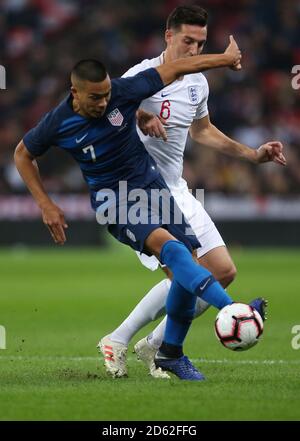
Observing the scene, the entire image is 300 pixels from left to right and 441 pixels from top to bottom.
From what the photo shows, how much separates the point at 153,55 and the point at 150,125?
17.3 meters

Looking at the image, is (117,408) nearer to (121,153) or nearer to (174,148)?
(121,153)

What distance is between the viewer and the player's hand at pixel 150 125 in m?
6.48

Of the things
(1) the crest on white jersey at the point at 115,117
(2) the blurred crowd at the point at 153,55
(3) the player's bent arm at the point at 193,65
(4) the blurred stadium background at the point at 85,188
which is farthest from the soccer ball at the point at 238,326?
(2) the blurred crowd at the point at 153,55

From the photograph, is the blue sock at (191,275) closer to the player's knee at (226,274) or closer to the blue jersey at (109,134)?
the blue jersey at (109,134)

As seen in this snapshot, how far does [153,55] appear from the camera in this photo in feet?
77.2

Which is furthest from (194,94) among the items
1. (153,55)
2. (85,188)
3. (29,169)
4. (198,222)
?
(153,55)

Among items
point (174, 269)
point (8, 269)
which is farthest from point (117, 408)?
point (8, 269)

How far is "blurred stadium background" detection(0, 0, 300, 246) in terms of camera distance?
69.1 feet

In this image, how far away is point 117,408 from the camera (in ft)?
17.6

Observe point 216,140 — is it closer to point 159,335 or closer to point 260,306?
point 159,335

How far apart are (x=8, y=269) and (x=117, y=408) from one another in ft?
38.3

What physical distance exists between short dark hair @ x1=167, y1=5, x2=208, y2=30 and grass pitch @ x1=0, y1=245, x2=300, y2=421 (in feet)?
7.81

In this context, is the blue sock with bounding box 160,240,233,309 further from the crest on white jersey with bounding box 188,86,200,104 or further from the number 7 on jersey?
the crest on white jersey with bounding box 188,86,200,104

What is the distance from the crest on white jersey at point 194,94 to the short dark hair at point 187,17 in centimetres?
44
